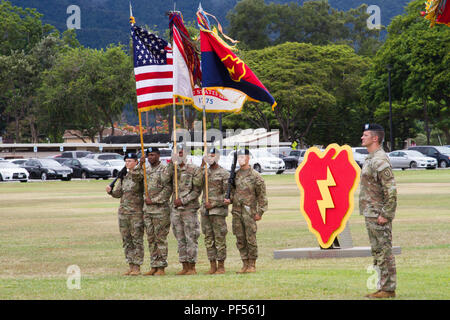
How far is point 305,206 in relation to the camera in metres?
14.9

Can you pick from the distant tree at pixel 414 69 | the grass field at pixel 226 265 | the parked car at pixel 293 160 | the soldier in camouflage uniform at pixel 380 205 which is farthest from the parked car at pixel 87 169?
the soldier in camouflage uniform at pixel 380 205

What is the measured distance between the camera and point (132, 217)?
A: 41.0ft

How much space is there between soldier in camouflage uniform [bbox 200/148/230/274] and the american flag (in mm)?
1682

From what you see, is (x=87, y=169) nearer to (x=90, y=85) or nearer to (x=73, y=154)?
(x=73, y=154)

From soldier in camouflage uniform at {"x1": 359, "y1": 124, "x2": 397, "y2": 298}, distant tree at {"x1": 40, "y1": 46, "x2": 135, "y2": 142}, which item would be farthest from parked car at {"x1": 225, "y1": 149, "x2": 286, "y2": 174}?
soldier in camouflage uniform at {"x1": 359, "y1": 124, "x2": 397, "y2": 298}

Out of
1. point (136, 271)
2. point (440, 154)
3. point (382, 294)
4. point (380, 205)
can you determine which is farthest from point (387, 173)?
point (440, 154)

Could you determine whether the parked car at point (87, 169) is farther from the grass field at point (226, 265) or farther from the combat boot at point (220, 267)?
the combat boot at point (220, 267)

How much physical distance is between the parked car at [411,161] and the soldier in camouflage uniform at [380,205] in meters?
50.8

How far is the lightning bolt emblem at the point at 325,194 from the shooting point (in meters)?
14.6

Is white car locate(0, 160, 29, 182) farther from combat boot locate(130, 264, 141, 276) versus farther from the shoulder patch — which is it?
the shoulder patch

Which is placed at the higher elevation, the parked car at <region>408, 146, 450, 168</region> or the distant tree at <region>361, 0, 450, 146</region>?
the distant tree at <region>361, 0, 450, 146</region>

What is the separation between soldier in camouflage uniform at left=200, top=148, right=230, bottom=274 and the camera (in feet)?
40.1

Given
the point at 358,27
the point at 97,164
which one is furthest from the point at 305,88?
the point at 358,27

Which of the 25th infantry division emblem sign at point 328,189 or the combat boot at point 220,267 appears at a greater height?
the 25th infantry division emblem sign at point 328,189
